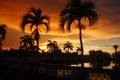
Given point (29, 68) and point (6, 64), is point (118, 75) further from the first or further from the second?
point (6, 64)

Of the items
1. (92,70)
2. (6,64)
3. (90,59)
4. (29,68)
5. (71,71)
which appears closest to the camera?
(92,70)

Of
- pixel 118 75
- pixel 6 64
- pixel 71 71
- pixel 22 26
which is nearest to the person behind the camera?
pixel 118 75

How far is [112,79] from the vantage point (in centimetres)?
1327

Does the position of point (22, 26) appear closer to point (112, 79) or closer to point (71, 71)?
point (71, 71)

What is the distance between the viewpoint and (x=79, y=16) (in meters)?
26.5

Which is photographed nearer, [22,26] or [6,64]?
[6,64]

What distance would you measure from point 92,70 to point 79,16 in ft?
41.3

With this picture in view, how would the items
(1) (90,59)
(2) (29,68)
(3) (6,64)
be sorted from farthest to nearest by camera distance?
(1) (90,59)
(3) (6,64)
(2) (29,68)

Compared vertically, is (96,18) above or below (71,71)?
above

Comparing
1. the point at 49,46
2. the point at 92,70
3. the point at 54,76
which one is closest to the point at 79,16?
the point at 54,76

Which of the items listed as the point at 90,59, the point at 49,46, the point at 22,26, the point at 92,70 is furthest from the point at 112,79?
the point at 49,46

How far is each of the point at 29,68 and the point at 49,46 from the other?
114 m

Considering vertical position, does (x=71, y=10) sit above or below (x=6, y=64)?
above

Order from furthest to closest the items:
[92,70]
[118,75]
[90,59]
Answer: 1. [90,59]
2. [92,70]
3. [118,75]
